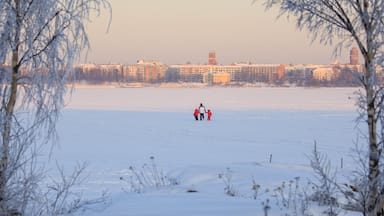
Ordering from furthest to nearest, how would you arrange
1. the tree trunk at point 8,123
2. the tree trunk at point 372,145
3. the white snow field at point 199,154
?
the white snow field at point 199,154 → the tree trunk at point 372,145 → the tree trunk at point 8,123

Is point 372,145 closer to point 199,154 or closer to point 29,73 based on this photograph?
point 29,73

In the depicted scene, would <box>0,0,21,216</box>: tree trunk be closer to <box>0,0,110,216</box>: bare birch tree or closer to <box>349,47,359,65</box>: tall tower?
<box>0,0,110,216</box>: bare birch tree

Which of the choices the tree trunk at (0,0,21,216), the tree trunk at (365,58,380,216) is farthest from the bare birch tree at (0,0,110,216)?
the tree trunk at (365,58,380,216)

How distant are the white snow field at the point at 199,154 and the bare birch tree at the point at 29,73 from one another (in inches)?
19.3

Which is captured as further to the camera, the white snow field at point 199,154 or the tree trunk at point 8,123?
the white snow field at point 199,154

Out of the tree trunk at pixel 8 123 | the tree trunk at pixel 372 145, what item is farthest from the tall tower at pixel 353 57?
the tree trunk at pixel 8 123

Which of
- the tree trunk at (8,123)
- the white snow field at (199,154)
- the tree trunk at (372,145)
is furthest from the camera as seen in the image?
the white snow field at (199,154)

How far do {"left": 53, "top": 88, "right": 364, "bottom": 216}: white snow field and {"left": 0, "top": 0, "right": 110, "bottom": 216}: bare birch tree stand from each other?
0.49 m

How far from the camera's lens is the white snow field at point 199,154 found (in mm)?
7285

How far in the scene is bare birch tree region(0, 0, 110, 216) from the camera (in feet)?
19.9

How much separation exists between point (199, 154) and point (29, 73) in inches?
468

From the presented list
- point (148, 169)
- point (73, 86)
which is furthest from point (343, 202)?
point (148, 169)

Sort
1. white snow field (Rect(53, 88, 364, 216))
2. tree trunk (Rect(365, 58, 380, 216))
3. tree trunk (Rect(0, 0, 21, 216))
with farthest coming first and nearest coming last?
white snow field (Rect(53, 88, 364, 216)), tree trunk (Rect(365, 58, 380, 216)), tree trunk (Rect(0, 0, 21, 216))

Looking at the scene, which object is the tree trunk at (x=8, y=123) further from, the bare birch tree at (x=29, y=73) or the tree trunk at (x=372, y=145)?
the tree trunk at (x=372, y=145)
